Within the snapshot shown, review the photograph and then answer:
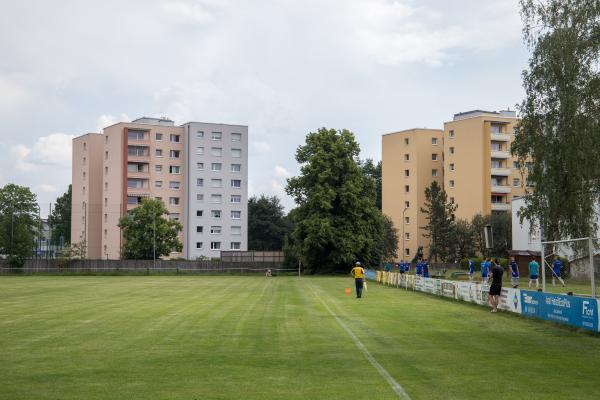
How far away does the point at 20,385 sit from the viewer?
11.4 meters

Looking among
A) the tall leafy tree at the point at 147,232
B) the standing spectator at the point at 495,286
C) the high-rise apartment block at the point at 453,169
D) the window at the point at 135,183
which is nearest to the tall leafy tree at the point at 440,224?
the high-rise apartment block at the point at 453,169

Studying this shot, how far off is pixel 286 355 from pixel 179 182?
101m

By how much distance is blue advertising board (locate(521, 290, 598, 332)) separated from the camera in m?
20.2

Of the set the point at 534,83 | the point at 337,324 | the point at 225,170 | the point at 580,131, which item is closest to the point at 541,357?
the point at 337,324

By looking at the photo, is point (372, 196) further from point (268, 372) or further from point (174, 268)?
point (268, 372)

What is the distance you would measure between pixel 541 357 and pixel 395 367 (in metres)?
3.70

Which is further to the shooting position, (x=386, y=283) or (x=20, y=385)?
(x=386, y=283)

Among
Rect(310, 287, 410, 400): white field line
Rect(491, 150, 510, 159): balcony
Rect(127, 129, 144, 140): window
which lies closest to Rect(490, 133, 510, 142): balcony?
Rect(491, 150, 510, 159): balcony

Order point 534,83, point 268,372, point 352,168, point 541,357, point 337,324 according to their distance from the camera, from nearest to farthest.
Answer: point 268,372 → point 541,357 → point 337,324 → point 534,83 → point 352,168

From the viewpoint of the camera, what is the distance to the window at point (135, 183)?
110500 millimetres

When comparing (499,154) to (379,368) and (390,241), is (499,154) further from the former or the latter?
(379,368)

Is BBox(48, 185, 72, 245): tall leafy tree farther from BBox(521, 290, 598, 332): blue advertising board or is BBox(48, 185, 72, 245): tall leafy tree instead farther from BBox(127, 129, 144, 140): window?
BBox(521, 290, 598, 332): blue advertising board

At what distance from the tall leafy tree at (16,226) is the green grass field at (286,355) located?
216 ft

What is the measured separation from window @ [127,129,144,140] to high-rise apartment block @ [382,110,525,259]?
3755 cm
